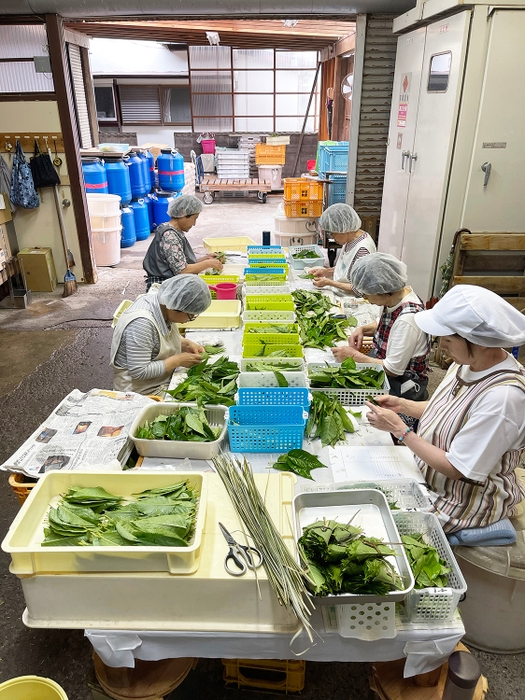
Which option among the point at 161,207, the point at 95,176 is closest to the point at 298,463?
the point at 95,176

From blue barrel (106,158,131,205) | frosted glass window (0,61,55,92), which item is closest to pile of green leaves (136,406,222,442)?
frosted glass window (0,61,55,92)

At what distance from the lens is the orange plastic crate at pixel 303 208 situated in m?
A: 6.67

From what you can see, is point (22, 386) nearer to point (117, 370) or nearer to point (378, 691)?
point (117, 370)

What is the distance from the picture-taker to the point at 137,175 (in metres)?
9.41

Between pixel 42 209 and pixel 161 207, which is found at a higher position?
pixel 42 209

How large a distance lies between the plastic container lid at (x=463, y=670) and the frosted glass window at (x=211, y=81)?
14.6 m

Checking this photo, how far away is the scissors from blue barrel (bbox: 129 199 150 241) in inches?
345

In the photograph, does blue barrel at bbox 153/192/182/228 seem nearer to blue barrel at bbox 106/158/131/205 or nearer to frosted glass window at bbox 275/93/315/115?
blue barrel at bbox 106/158/131/205

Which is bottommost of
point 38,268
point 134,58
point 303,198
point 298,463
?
point 38,268

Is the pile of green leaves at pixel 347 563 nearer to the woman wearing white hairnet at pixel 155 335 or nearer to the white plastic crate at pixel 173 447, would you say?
the white plastic crate at pixel 173 447

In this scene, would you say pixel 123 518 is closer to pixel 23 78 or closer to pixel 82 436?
pixel 82 436

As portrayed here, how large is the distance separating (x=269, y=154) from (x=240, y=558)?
12363 mm

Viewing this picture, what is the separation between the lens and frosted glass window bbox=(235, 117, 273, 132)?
14.2m

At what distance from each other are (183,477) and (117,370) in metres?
1.43
